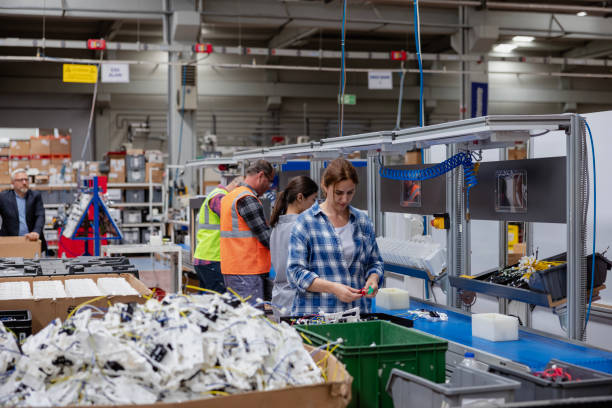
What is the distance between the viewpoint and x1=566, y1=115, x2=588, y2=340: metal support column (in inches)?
111

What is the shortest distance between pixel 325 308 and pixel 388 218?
10.2 feet

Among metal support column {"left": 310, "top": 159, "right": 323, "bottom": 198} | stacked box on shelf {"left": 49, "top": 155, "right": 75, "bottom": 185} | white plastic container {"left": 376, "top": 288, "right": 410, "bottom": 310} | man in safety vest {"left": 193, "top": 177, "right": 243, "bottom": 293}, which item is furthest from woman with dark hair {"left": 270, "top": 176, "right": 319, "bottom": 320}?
stacked box on shelf {"left": 49, "top": 155, "right": 75, "bottom": 185}

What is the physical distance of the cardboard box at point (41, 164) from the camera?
1255 cm

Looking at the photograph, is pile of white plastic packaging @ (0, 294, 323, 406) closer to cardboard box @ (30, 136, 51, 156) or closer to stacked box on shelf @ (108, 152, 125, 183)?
stacked box on shelf @ (108, 152, 125, 183)

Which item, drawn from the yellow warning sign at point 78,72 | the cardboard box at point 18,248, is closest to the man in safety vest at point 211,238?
the cardboard box at point 18,248

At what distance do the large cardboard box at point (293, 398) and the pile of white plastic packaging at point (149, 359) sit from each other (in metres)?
0.02

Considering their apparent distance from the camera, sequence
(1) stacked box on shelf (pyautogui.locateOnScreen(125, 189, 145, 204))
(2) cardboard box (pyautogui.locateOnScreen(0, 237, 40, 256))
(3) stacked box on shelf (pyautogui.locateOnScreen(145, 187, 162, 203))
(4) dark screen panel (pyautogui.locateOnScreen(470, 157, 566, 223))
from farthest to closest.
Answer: (3) stacked box on shelf (pyautogui.locateOnScreen(145, 187, 162, 203))
(1) stacked box on shelf (pyautogui.locateOnScreen(125, 189, 145, 204))
(2) cardboard box (pyautogui.locateOnScreen(0, 237, 40, 256))
(4) dark screen panel (pyautogui.locateOnScreen(470, 157, 566, 223))

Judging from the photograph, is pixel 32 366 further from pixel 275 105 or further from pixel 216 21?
pixel 275 105

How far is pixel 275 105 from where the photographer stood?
16.2 m

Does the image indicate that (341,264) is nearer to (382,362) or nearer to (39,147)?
(382,362)

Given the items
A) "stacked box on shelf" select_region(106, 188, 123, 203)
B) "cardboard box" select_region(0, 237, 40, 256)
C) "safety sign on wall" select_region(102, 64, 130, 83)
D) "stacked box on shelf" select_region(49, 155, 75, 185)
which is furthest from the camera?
"stacked box on shelf" select_region(106, 188, 123, 203)

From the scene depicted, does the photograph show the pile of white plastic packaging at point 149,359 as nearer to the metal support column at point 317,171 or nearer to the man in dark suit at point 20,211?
the metal support column at point 317,171

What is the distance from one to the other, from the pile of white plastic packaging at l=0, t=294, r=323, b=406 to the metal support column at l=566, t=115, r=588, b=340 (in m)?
1.66

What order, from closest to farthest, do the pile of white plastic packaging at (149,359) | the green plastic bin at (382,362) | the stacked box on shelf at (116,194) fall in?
1. the pile of white plastic packaging at (149,359)
2. the green plastic bin at (382,362)
3. the stacked box on shelf at (116,194)
